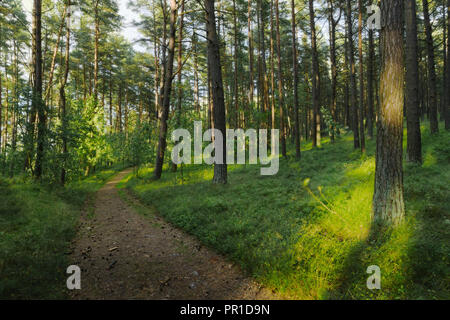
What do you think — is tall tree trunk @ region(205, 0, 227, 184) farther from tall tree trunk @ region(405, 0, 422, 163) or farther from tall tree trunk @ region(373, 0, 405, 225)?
tall tree trunk @ region(405, 0, 422, 163)

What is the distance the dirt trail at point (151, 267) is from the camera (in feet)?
11.7

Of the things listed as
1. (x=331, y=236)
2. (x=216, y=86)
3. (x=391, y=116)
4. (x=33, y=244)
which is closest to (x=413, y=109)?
(x=391, y=116)

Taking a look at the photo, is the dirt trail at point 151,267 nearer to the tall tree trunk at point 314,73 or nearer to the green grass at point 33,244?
the green grass at point 33,244

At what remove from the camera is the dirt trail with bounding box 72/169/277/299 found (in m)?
3.58

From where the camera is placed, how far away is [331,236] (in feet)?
15.0

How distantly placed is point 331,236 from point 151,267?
12.1ft

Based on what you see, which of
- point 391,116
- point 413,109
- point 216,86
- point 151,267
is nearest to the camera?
point 151,267

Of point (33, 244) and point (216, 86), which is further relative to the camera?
point (216, 86)

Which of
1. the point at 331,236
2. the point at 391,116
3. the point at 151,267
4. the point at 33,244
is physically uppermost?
the point at 391,116

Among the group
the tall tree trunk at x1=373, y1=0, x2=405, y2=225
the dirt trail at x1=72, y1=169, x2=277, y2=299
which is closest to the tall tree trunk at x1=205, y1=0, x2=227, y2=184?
the dirt trail at x1=72, y1=169, x2=277, y2=299

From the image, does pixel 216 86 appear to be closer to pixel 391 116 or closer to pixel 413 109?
pixel 391 116

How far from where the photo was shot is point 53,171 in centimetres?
1071

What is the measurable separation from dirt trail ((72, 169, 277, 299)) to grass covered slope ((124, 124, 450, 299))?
380mm

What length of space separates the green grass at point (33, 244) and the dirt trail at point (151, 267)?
34 centimetres
